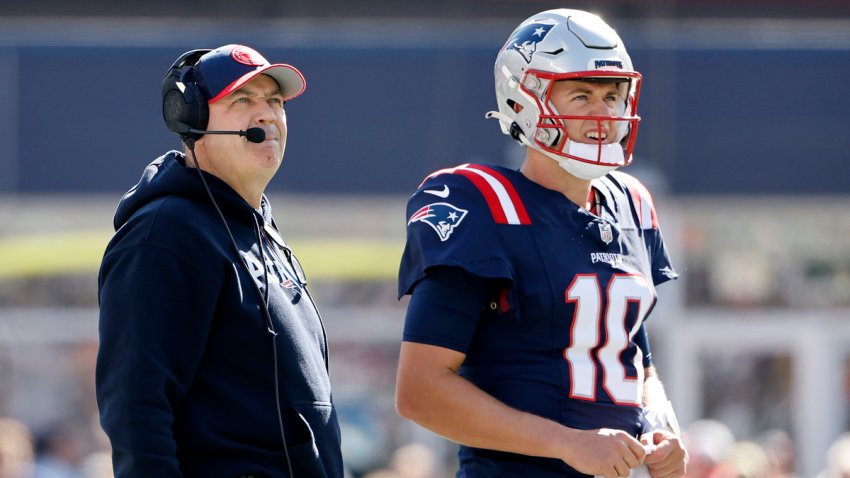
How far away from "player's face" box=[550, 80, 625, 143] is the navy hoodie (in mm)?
819

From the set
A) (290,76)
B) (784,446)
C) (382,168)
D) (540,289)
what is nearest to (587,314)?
(540,289)

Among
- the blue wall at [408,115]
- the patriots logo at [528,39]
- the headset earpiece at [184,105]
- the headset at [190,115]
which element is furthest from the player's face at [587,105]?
the blue wall at [408,115]

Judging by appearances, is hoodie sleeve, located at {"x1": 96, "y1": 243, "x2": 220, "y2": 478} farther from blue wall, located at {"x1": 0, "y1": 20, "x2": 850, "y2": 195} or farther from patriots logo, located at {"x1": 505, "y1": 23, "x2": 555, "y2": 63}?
blue wall, located at {"x1": 0, "y1": 20, "x2": 850, "y2": 195}

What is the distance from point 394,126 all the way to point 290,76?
8.03 m

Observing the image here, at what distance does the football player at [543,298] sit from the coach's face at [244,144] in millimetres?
381

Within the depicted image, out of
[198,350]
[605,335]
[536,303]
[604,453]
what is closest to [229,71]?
[198,350]

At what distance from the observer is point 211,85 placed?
312cm

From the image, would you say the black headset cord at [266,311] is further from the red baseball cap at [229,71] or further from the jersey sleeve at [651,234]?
the jersey sleeve at [651,234]

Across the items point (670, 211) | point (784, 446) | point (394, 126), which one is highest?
point (394, 126)

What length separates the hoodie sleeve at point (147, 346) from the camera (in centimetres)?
272

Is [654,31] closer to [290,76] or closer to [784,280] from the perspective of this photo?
[784,280]

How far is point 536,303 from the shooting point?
3023mm

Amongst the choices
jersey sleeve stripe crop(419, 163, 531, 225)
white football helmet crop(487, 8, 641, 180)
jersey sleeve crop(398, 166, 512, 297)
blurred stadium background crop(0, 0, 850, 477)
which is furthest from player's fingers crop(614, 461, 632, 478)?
blurred stadium background crop(0, 0, 850, 477)

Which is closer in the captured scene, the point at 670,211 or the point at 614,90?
the point at 614,90
